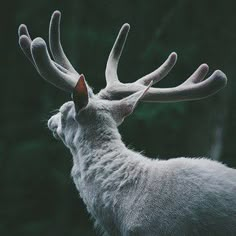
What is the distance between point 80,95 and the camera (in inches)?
123

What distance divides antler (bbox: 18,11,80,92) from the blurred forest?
4.12 m

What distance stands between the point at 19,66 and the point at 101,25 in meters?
1.48

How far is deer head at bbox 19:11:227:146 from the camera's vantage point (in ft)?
10.5

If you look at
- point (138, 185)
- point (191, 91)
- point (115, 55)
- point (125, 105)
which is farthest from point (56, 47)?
point (138, 185)

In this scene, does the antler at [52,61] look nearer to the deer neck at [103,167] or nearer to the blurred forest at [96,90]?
the deer neck at [103,167]

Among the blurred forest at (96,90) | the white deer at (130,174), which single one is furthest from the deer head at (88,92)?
the blurred forest at (96,90)

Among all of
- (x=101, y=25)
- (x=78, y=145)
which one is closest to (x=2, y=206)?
(x=101, y=25)

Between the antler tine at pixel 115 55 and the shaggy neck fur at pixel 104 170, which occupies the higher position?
the antler tine at pixel 115 55

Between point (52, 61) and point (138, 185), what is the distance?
31.2 inches

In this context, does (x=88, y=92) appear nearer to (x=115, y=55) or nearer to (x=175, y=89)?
(x=175, y=89)

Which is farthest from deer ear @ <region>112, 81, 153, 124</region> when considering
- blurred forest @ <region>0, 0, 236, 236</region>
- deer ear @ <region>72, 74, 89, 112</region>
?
blurred forest @ <region>0, 0, 236, 236</region>

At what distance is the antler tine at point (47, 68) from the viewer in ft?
10.5

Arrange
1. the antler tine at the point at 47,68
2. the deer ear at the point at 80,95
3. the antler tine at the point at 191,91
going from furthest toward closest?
the antler tine at the point at 191,91 → the antler tine at the point at 47,68 → the deer ear at the point at 80,95

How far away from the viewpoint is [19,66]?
9.84 metres
